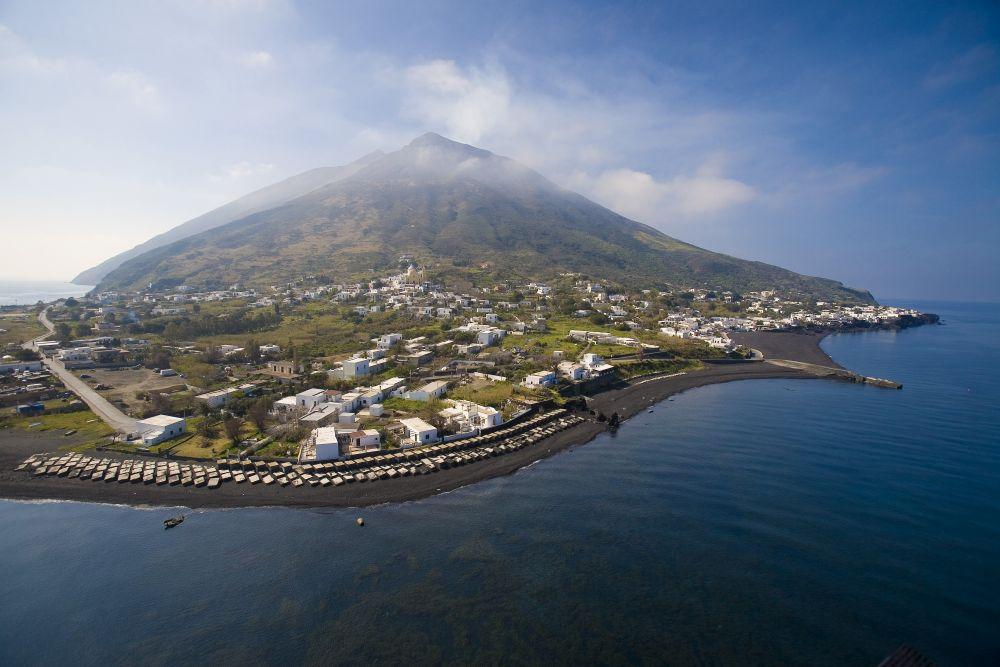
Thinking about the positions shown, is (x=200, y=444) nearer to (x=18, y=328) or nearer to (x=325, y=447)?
(x=325, y=447)

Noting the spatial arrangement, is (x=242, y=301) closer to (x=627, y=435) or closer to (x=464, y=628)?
(x=627, y=435)

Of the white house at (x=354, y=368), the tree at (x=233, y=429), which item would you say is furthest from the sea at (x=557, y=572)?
the white house at (x=354, y=368)

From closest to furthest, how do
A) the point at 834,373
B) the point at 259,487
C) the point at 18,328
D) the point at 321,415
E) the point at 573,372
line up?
1. the point at 259,487
2. the point at 321,415
3. the point at 573,372
4. the point at 834,373
5. the point at 18,328

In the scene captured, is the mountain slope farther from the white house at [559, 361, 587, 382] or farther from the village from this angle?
the white house at [559, 361, 587, 382]

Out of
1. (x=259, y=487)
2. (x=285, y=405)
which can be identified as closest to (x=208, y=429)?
(x=285, y=405)

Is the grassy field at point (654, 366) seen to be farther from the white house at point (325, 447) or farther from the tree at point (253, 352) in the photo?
the tree at point (253, 352)

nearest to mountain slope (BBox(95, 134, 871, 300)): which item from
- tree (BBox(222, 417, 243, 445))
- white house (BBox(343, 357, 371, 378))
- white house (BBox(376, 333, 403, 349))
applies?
white house (BBox(376, 333, 403, 349))
